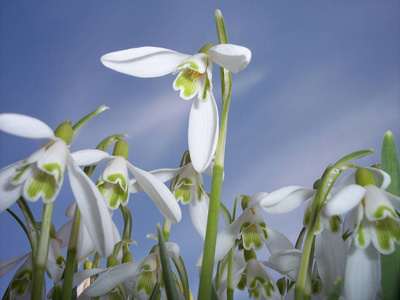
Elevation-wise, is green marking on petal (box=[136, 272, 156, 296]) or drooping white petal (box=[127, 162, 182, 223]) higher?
drooping white petal (box=[127, 162, 182, 223])

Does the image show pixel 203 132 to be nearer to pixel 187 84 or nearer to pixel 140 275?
pixel 187 84

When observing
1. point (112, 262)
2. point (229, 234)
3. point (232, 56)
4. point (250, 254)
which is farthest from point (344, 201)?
point (112, 262)

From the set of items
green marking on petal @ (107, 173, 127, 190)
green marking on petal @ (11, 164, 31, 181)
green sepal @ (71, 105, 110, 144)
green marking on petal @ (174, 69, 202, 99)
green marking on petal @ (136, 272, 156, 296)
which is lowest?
green marking on petal @ (136, 272, 156, 296)

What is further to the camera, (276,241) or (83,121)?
(276,241)

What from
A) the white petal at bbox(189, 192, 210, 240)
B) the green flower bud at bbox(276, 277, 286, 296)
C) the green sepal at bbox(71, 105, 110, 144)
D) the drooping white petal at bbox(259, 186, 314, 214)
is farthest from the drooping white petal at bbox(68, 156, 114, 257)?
the green flower bud at bbox(276, 277, 286, 296)

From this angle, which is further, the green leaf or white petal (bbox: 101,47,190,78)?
white petal (bbox: 101,47,190,78)

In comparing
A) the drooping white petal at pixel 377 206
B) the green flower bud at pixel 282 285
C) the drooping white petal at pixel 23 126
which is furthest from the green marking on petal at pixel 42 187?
the green flower bud at pixel 282 285

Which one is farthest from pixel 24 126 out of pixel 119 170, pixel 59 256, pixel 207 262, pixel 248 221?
pixel 248 221

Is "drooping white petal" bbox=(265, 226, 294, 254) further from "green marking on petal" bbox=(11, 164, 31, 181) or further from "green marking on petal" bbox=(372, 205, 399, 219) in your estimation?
"green marking on petal" bbox=(11, 164, 31, 181)
